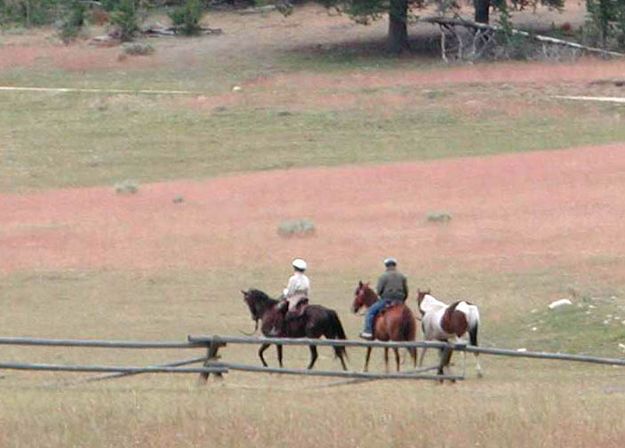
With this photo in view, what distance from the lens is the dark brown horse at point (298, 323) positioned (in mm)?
24984

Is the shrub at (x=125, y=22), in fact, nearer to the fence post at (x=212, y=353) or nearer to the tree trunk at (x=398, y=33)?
the tree trunk at (x=398, y=33)

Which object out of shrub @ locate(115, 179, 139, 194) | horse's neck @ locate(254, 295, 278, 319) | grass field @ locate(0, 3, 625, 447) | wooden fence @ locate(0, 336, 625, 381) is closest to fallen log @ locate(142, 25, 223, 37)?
grass field @ locate(0, 3, 625, 447)

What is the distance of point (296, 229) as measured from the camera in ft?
131

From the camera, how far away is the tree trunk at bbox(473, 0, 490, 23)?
77000 millimetres

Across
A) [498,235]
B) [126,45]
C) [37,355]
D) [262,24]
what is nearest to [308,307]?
[37,355]

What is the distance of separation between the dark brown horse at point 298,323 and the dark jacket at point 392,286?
83 cm

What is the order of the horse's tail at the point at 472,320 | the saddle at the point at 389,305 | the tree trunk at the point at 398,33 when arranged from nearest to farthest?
1. the horse's tail at the point at 472,320
2. the saddle at the point at 389,305
3. the tree trunk at the point at 398,33

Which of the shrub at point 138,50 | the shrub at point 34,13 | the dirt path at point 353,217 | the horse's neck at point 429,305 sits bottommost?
the shrub at point 34,13

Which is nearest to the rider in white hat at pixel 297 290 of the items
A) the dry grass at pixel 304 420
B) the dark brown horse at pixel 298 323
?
the dark brown horse at pixel 298 323

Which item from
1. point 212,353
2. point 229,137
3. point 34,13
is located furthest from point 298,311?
point 34,13

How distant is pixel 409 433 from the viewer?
14.6 m

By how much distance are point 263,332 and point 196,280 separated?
359 inches

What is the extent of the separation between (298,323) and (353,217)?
17.4 meters

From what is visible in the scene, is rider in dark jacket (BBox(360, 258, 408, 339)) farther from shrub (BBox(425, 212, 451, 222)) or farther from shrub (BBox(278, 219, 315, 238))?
shrub (BBox(425, 212, 451, 222))
